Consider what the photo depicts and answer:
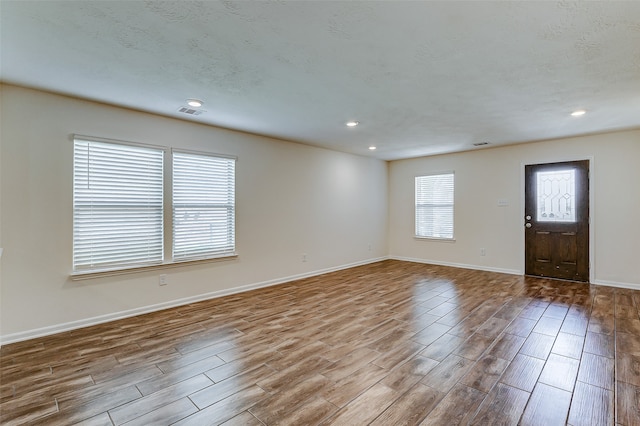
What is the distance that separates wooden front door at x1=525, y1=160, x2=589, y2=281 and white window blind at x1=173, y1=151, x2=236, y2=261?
533 centimetres

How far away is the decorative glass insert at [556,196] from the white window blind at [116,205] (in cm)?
628

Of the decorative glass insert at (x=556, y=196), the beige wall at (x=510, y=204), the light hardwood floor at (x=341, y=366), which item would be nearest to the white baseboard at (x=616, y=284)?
the beige wall at (x=510, y=204)

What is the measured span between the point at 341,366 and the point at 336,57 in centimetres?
248

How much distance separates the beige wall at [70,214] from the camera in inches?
116

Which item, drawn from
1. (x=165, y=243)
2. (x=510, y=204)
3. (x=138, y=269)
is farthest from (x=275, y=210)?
(x=510, y=204)

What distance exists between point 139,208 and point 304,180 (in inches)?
109

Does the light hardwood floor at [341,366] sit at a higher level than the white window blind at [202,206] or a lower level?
lower

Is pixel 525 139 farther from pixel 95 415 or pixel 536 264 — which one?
pixel 95 415

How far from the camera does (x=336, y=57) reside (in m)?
2.40

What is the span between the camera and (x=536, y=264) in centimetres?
550

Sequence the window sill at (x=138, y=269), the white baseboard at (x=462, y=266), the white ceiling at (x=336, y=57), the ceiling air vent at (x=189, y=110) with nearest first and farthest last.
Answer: the white ceiling at (x=336, y=57), the window sill at (x=138, y=269), the ceiling air vent at (x=189, y=110), the white baseboard at (x=462, y=266)

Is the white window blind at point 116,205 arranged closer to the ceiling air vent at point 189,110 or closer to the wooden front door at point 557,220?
the ceiling air vent at point 189,110

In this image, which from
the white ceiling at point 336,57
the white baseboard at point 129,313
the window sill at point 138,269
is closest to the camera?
the white ceiling at point 336,57

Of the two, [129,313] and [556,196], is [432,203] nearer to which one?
[556,196]
